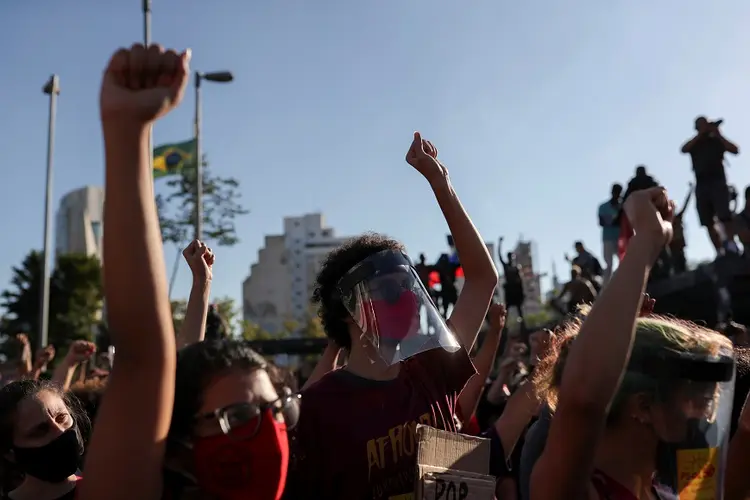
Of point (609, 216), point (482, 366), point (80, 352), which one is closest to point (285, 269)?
point (609, 216)

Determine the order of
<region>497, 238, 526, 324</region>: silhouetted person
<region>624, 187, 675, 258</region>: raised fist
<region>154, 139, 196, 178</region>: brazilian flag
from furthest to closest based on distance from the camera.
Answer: <region>154, 139, 196, 178</region>: brazilian flag
<region>497, 238, 526, 324</region>: silhouetted person
<region>624, 187, 675, 258</region>: raised fist

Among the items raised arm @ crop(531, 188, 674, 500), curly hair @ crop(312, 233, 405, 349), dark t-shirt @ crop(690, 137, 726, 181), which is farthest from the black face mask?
dark t-shirt @ crop(690, 137, 726, 181)

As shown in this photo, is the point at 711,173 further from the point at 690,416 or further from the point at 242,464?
the point at 242,464

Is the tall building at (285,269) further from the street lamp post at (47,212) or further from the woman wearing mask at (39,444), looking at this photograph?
the woman wearing mask at (39,444)

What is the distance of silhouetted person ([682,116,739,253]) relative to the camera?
1008 centimetres

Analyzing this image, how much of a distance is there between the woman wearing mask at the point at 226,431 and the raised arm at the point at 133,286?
117 mm

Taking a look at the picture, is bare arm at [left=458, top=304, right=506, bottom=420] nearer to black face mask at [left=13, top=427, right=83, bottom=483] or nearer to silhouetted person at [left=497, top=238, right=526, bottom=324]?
black face mask at [left=13, top=427, right=83, bottom=483]

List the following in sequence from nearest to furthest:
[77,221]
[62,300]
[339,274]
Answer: [339,274] → [62,300] → [77,221]

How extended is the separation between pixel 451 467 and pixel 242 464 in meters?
0.63

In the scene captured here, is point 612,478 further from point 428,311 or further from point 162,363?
point 162,363

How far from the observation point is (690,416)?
5.54 feet

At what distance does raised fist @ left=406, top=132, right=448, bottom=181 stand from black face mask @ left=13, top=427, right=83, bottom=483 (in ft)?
4.64

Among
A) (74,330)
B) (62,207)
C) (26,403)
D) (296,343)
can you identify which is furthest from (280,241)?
(26,403)

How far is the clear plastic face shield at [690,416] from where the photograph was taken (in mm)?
1688
